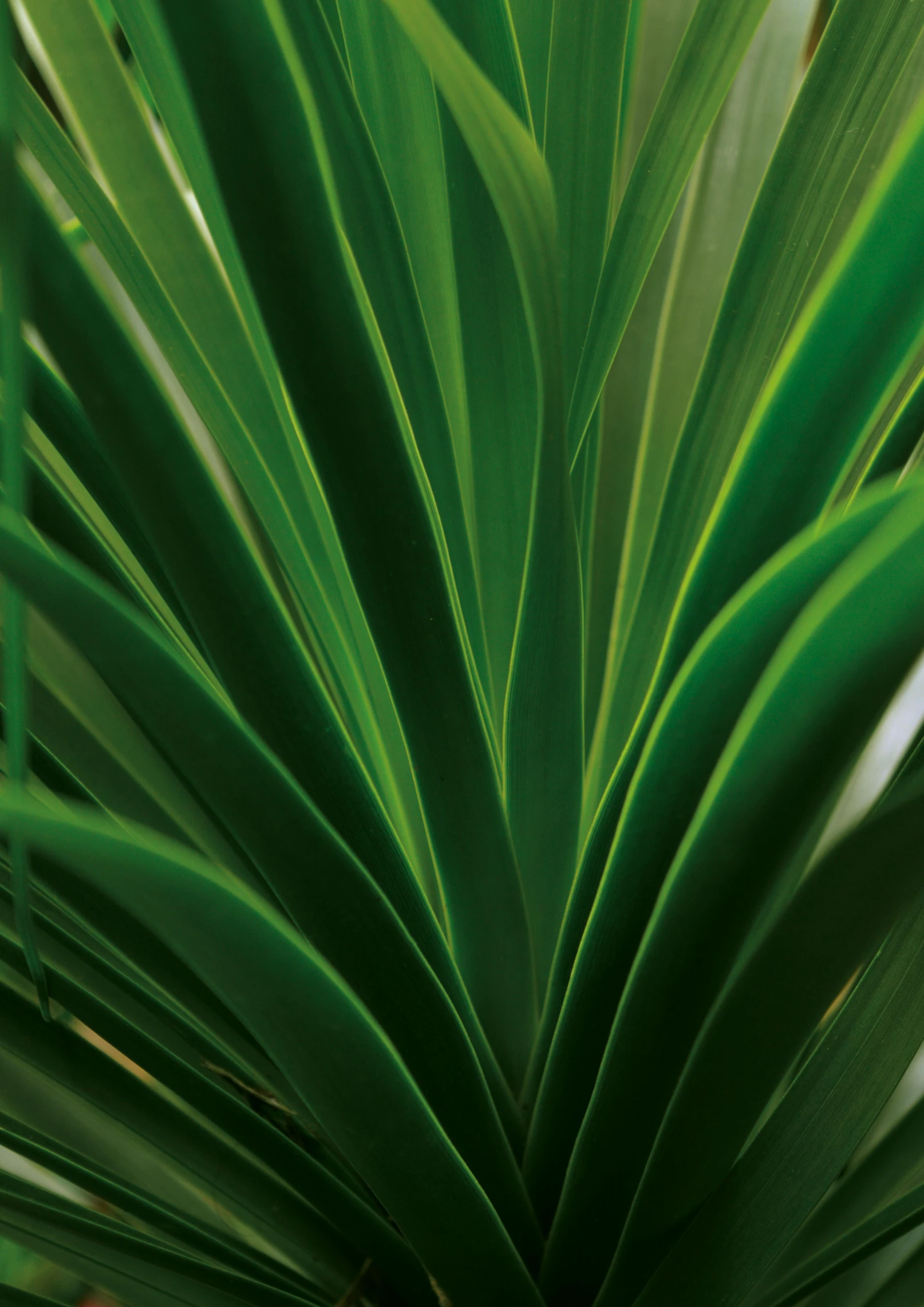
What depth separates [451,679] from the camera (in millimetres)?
265

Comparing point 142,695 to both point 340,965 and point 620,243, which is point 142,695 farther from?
point 620,243

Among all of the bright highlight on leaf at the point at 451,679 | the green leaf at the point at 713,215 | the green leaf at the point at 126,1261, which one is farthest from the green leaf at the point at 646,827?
the green leaf at the point at 713,215

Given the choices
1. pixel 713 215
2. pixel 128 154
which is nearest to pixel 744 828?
pixel 128 154

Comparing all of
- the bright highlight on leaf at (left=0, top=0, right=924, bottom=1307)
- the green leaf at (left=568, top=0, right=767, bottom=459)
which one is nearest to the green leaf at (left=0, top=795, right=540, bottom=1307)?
the bright highlight on leaf at (left=0, top=0, right=924, bottom=1307)

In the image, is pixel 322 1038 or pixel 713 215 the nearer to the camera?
pixel 322 1038

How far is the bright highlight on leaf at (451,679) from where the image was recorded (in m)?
0.19

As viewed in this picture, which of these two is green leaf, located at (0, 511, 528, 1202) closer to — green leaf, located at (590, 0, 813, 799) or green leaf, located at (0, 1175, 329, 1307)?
green leaf, located at (0, 1175, 329, 1307)

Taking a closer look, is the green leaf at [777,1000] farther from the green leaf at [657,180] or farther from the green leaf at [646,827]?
the green leaf at [657,180]

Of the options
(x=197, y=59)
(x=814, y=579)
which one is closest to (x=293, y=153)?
(x=197, y=59)

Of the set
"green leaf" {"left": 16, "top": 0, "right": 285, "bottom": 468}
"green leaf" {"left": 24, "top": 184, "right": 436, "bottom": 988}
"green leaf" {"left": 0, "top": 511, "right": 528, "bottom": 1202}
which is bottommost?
"green leaf" {"left": 0, "top": 511, "right": 528, "bottom": 1202}

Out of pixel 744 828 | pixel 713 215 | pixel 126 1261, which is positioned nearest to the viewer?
pixel 744 828

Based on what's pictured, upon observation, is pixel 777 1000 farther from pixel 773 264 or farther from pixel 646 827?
pixel 773 264

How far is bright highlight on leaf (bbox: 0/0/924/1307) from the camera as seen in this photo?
186 mm

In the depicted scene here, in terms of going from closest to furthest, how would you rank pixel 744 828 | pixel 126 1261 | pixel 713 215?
pixel 744 828 → pixel 126 1261 → pixel 713 215
